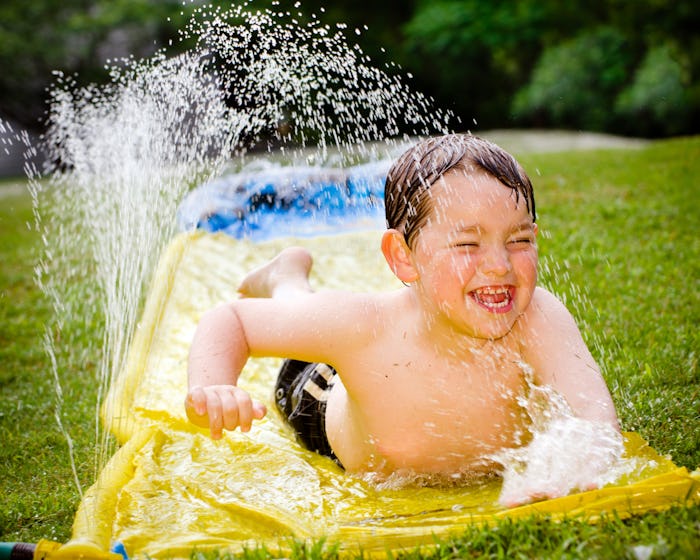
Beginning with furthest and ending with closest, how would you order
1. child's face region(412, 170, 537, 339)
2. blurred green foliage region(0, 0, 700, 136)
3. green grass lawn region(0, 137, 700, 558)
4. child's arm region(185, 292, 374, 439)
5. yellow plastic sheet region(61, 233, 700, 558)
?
1. blurred green foliage region(0, 0, 700, 136)
2. child's arm region(185, 292, 374, 439)
3. child's face region(412, 170, 537, 339)
4. yellow plastic sheet region(61, 233, 700, 558)
5. green grass lawn region(0, 137, 700, 558)

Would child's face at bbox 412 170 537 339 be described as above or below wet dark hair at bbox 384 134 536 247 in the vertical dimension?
below

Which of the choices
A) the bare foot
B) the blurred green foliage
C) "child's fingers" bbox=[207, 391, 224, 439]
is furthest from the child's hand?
the blurred green foliage

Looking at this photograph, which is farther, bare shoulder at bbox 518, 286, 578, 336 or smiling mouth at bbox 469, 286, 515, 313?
bare shoulder at bbox 518, 286, 578, 336

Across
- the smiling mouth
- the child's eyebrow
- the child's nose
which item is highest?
the child's eyebrow

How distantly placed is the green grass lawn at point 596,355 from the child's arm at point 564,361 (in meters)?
0.34

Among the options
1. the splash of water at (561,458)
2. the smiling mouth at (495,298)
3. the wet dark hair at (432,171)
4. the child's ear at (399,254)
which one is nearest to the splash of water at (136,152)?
the wet dark hair at (432,171)

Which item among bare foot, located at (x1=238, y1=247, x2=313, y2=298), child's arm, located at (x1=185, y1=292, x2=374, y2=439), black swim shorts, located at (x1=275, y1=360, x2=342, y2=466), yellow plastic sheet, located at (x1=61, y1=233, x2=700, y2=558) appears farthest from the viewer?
bare foot, located at (x1=238, y1=247, x2=313, y2=298)

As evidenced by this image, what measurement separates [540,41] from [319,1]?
4224mm

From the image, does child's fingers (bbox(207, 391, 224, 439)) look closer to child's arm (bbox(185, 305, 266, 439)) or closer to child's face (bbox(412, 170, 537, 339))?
child's arm (bbox(185, 305, 266, 439))

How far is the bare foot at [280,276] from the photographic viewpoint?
3.13 m

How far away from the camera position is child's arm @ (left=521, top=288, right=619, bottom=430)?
2.24m

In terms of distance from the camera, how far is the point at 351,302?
2.42m

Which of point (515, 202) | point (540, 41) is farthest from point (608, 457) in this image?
point (540, 41)

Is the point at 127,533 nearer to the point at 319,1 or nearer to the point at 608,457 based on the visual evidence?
the point at 608,457
